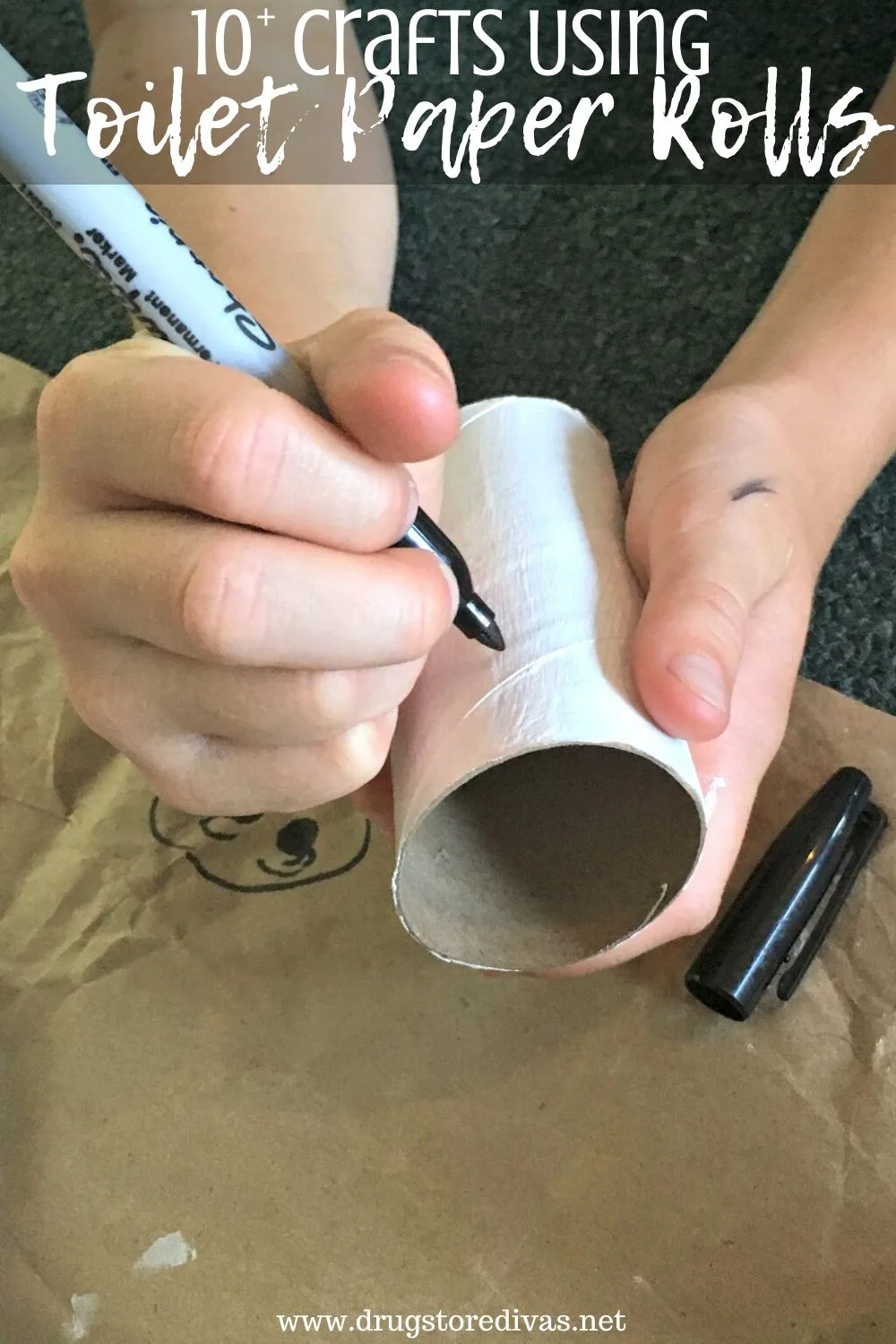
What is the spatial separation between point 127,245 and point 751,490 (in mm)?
238

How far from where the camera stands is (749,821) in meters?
0.46

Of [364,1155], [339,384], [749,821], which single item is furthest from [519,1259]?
[339,384]

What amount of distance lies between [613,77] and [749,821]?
0.41 meters

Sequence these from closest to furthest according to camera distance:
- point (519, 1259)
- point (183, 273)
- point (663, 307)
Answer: point (183, 273)
point (519, 1259)
point (663, 307)

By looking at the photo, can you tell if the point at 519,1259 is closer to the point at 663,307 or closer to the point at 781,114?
the point at 663,307

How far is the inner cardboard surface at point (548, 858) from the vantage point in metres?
0.35

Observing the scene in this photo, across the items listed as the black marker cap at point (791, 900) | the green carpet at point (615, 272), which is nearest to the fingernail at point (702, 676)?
the black marker cap at point (791, 900)

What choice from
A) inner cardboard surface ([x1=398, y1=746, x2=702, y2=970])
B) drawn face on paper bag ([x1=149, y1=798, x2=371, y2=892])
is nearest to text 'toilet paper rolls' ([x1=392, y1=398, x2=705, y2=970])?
inner cardboard surface ([x1=398, y1=746, x2=702, y2=970])

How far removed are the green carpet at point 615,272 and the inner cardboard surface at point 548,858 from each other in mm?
224

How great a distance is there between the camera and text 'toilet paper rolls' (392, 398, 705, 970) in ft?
1.05

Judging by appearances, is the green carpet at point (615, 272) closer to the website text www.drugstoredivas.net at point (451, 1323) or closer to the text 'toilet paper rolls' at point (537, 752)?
the text 'toilet paper rolls' at point (537, 752)

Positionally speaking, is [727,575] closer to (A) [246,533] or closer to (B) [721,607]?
(B) [721,607]

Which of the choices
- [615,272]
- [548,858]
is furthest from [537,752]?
[615,272]

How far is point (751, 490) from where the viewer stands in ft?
1.36
